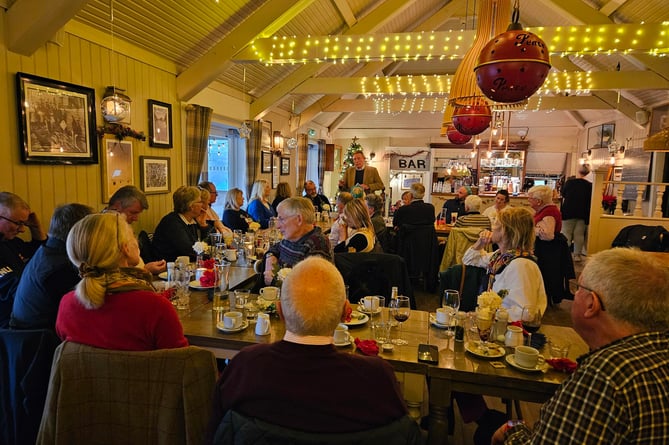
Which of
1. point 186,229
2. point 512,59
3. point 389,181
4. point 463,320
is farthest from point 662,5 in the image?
point 389,181

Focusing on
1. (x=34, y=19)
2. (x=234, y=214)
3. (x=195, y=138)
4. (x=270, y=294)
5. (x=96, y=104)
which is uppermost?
(x=34, y=19)

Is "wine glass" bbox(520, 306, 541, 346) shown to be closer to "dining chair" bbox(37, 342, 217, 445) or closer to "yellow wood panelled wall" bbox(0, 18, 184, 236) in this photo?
"dining chair" bbox(37, 342, 217, 445)

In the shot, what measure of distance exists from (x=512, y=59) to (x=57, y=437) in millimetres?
2359

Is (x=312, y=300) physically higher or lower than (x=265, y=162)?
lower

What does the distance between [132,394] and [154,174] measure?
3563mm

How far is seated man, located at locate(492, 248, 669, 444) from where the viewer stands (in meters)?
0.96

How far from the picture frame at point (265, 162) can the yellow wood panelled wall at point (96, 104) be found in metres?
2.62

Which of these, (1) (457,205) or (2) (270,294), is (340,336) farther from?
(1) (457,205)

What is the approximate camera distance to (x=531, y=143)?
11727 millimetres

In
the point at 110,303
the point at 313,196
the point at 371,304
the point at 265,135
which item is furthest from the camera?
the point at 313,196

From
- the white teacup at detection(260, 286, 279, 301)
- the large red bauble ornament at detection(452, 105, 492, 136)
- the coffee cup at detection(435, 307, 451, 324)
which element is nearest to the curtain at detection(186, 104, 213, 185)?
the large red bauble ornament at detection(452, 105, 492, 136)

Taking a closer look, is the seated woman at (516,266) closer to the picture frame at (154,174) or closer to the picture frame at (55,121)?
the picture frame at (55,121)

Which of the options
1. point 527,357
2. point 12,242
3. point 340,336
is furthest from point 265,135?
point 527,357

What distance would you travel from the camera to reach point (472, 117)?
3359 millimetres
